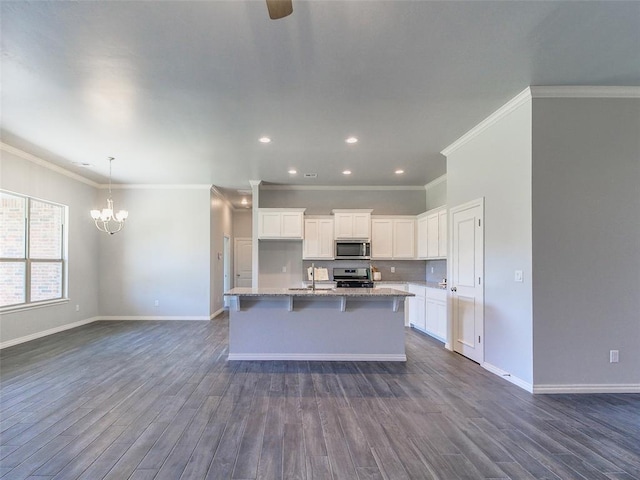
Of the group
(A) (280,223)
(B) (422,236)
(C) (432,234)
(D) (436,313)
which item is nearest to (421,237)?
(B) (422,236)

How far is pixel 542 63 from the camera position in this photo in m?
2.86

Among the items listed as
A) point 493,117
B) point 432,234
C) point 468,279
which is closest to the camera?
point 493,117

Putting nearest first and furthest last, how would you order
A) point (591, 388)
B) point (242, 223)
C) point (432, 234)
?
point (591, 388) → point (432, 234) → point (242, 223)

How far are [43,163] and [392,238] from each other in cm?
648

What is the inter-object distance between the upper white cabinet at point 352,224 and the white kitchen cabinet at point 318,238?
0.18 meters

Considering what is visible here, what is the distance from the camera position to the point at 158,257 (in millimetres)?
7375

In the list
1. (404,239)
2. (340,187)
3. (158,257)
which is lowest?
(158,257)

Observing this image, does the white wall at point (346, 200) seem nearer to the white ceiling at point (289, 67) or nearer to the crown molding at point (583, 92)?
the white ceiling at point (289, 67)

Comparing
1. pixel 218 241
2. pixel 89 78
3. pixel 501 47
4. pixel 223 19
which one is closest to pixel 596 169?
pixel 501 47

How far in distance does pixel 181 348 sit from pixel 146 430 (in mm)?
2499

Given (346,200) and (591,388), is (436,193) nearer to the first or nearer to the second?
(346,200)

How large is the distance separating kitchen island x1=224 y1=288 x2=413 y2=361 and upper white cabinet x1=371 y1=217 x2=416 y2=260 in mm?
2686

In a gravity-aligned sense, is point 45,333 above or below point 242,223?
below

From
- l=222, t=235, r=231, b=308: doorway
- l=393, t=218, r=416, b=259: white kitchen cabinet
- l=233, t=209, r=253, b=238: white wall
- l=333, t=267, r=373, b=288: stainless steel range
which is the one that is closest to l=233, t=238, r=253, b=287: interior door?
l=233, t=209, r=253, b=238: white wall
